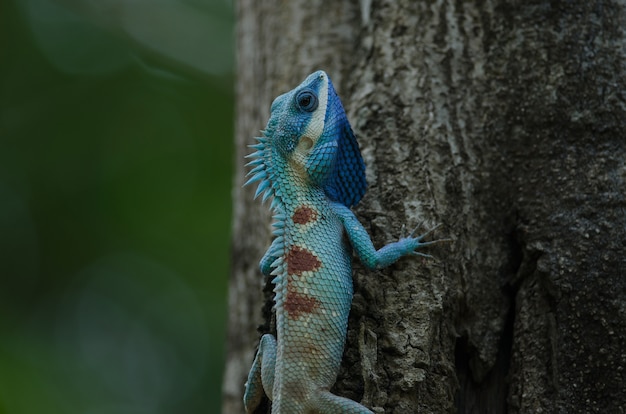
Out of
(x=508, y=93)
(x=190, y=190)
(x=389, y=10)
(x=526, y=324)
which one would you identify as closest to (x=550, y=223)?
(x=526, y=324)

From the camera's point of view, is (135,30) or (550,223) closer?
(550,223)

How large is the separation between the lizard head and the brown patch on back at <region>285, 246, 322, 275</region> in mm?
455

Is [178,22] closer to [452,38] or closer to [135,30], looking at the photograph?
[135,30]

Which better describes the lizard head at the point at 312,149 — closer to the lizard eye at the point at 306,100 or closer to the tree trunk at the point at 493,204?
the lizard eye at the point at 306,100

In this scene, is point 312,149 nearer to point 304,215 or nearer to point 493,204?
point 304,215

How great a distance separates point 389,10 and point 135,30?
529cm

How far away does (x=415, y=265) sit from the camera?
4.19m

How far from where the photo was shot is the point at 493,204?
452 centimetres

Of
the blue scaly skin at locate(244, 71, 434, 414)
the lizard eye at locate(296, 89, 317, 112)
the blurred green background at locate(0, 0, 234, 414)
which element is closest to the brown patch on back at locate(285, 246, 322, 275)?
the blue scaly skin at locate(244, 71, 434, 414)

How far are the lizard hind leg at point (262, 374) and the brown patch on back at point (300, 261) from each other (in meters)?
0.41

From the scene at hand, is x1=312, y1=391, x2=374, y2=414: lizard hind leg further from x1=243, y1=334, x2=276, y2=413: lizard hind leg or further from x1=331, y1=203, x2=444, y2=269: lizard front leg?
x1=331, y1=203, x2=444, y2=269: lizard front leg

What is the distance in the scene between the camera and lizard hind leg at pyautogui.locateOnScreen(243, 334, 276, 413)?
3.94m

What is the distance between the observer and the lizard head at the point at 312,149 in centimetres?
434

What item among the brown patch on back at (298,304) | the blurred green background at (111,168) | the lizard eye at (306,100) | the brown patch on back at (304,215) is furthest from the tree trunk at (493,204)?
the blurred green background at (111,168)
